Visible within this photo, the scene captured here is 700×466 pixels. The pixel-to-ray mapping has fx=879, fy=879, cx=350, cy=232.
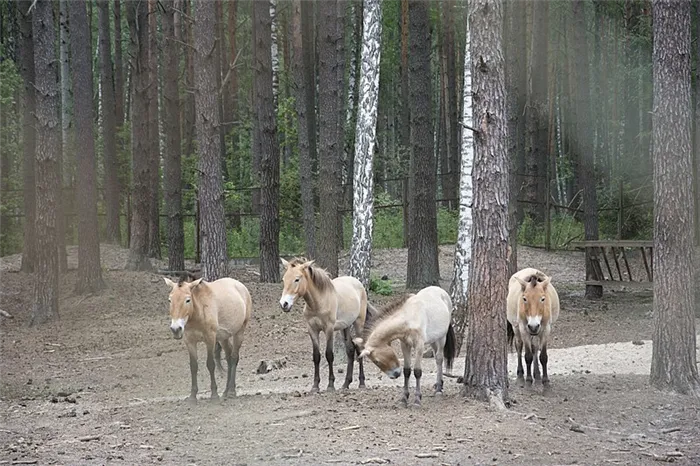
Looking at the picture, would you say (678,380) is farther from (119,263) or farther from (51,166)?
(119,263)

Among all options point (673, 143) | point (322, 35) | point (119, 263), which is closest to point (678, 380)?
point (673, 143)

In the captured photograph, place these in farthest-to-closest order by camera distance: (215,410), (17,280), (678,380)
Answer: (17,280)
(678,380)
(215,410)

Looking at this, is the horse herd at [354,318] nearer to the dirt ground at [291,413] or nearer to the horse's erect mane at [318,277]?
the horse's erect mane at [318,277]

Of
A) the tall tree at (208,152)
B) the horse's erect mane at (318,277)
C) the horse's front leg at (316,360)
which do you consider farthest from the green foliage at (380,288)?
the horse's erect mane at (318,277)

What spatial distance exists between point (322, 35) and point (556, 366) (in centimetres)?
772

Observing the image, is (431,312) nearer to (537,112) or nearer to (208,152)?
(208,152)

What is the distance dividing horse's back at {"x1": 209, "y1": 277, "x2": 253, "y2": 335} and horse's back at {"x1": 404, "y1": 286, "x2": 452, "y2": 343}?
217 cm

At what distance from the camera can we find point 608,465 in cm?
791

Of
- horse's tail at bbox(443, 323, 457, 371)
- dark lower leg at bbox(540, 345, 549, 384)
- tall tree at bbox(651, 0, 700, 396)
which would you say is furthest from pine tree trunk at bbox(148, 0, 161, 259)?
tall tree at bbox(651, 0, 700, 396)

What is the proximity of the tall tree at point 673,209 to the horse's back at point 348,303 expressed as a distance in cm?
376

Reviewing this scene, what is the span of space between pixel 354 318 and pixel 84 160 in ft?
34.7

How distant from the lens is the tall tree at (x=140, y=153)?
2275 centimetres

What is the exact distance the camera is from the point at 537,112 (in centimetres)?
3731

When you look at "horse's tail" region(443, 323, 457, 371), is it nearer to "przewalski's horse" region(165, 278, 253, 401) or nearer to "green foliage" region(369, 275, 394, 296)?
"przewalski's horse" region(165, 278, 253, 401)
